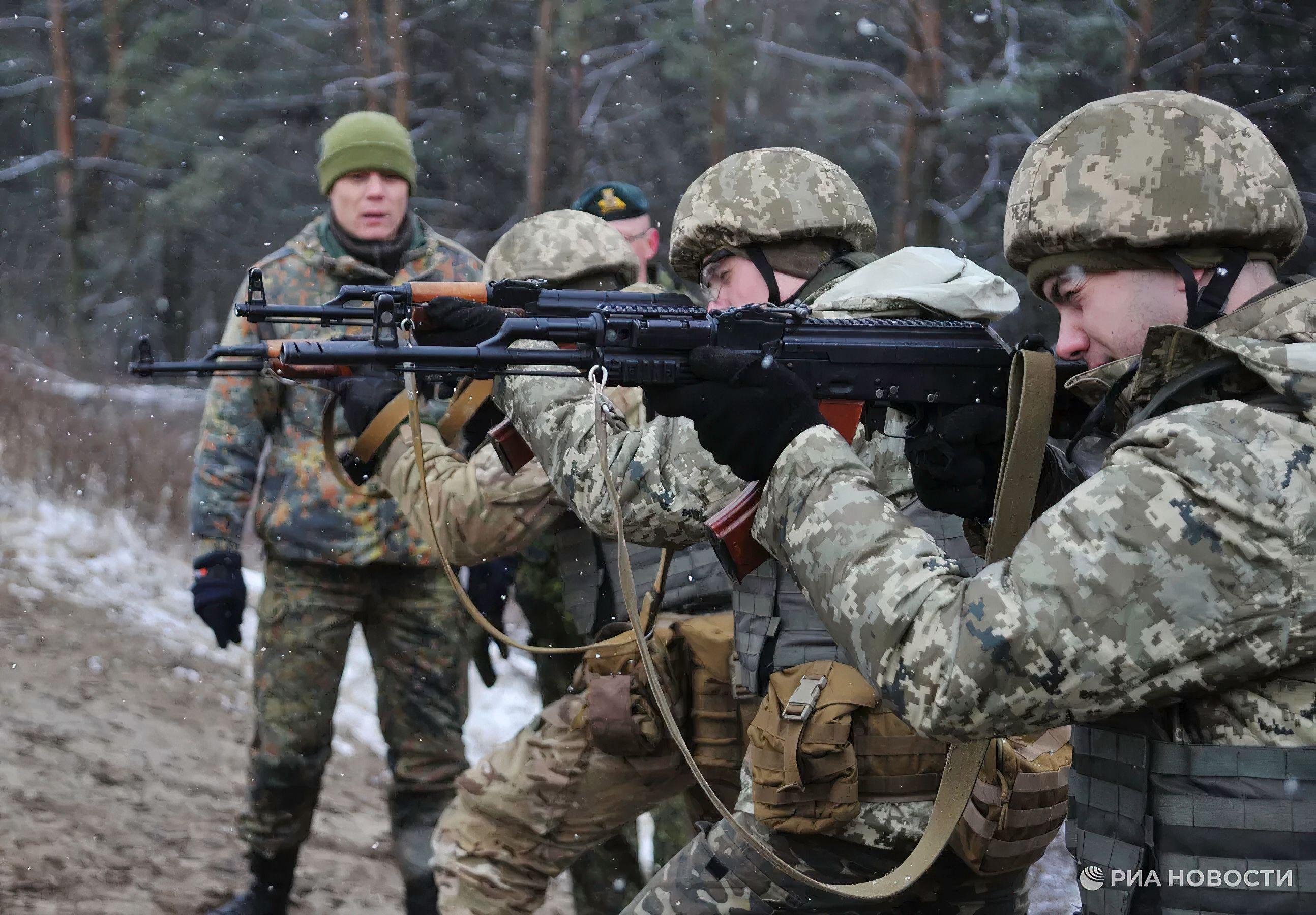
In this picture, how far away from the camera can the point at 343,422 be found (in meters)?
5.40

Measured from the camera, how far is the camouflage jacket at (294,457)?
5.37m

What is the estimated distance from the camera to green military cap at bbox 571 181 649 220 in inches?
250

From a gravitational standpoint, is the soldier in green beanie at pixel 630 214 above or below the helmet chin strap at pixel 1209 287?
below

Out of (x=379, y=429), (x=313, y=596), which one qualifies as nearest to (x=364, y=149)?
(x=379, y=429)

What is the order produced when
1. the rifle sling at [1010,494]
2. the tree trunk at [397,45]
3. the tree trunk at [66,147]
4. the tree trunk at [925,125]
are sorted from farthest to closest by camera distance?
the tree trunk at [66,147] → the tree trunk at [397,45] → the tree trunk at [925,125] → the rifle sling at [1010,494]

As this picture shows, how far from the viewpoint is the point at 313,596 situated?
5.41m

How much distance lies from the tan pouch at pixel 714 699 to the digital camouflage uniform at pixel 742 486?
1.46ft

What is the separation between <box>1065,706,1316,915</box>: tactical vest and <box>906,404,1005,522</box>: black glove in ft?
1.87

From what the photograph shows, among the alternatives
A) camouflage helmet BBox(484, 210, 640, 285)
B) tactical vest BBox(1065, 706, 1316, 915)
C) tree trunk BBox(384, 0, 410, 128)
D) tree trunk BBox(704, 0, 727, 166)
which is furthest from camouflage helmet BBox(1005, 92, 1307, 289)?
A: tree trunk BBox(384, 0, 410, 128)

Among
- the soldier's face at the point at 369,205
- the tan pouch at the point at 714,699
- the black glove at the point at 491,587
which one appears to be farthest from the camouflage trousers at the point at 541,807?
the soldier's face at the point at 369,205

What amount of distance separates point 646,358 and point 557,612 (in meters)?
3.07

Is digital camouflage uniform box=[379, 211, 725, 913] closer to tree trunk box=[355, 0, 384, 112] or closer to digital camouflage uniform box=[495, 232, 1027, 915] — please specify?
digital camouflage uniform box=[495, 232, 1027, 915]

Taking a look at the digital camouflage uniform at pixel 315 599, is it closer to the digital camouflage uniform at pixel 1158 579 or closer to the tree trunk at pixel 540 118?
the digital camouflage uniform at pixel 1158 579

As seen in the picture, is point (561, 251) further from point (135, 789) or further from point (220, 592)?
point (135, 789)
